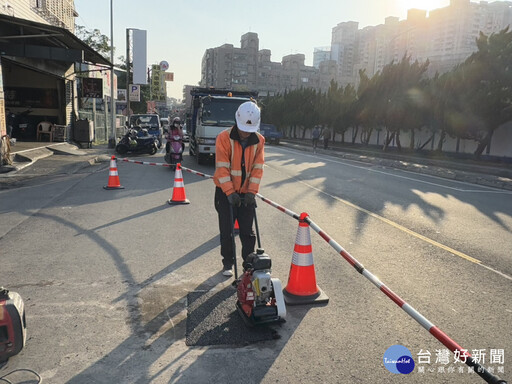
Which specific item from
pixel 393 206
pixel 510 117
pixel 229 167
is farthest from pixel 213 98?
pixel 510 117

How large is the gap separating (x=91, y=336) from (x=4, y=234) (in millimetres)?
3918

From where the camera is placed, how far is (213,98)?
53.4 ft

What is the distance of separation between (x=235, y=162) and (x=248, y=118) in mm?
530

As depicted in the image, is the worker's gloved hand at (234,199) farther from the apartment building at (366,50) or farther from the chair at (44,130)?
the apartment building at (366,50)

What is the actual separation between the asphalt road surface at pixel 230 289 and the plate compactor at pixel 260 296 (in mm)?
197

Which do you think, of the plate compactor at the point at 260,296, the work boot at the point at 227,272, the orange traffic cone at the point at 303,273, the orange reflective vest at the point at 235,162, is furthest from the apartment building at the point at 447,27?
the plate compactor at the point at 260,296

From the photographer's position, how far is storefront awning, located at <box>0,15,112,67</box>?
563 inches

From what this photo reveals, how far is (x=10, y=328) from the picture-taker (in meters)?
3.04

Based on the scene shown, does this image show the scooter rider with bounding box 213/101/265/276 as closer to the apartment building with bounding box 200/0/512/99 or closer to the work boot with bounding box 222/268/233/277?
the work boot with bounding box 222/268/233/277

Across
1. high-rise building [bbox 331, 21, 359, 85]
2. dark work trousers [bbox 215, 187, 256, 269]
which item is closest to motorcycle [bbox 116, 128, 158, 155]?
dark work trousers [bbox 215, 187, 256, 269]

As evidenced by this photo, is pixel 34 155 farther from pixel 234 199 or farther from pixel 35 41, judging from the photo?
pixel 234 199

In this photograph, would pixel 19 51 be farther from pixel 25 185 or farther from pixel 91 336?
pixel 91 336

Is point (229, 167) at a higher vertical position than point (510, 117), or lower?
lower

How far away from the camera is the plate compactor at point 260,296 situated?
11.8 ft
